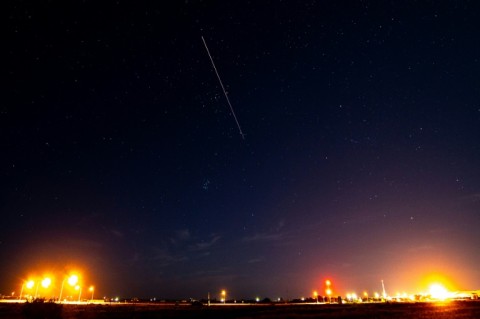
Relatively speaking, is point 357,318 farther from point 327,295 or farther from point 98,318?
point 327,295

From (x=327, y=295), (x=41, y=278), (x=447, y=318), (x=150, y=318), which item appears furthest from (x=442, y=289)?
(x=41, y=278)

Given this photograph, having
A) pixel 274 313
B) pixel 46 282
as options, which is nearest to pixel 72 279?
pixel 46 282

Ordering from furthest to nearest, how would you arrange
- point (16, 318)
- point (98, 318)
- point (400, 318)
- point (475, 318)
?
point (98, 318) → point (16, 318) → point (400, 318) → point (475, 318)

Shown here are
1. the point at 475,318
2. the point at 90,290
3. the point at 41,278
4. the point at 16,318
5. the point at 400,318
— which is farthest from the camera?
the point at 90,290

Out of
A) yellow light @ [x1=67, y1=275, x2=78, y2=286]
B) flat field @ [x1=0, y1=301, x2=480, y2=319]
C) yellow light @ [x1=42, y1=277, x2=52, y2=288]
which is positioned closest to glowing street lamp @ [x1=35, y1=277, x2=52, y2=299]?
yellow light @ [x1=42, y1=277, x2=52, y2=288]

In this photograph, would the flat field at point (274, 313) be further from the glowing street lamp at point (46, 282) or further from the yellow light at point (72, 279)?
the glowing street lamp at point (46, 282)

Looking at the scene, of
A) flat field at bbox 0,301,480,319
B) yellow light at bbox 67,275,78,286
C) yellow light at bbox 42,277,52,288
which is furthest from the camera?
yellow light at bbox 42,277,52,288

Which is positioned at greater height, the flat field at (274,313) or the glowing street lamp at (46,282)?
the glowing street lamp at (46,282)

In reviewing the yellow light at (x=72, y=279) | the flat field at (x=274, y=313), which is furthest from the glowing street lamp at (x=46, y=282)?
the flat field at (x=274, y=313)

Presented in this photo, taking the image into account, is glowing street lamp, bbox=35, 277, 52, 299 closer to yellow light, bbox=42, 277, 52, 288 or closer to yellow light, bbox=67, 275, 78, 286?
yellow light, bbox=42, 277, 52, 288

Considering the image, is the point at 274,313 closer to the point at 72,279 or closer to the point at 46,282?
the point at 72,279

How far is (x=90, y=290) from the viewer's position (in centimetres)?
12044

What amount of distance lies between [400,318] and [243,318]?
53.5 ft

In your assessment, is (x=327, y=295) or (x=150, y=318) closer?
(x=150, y=318)
